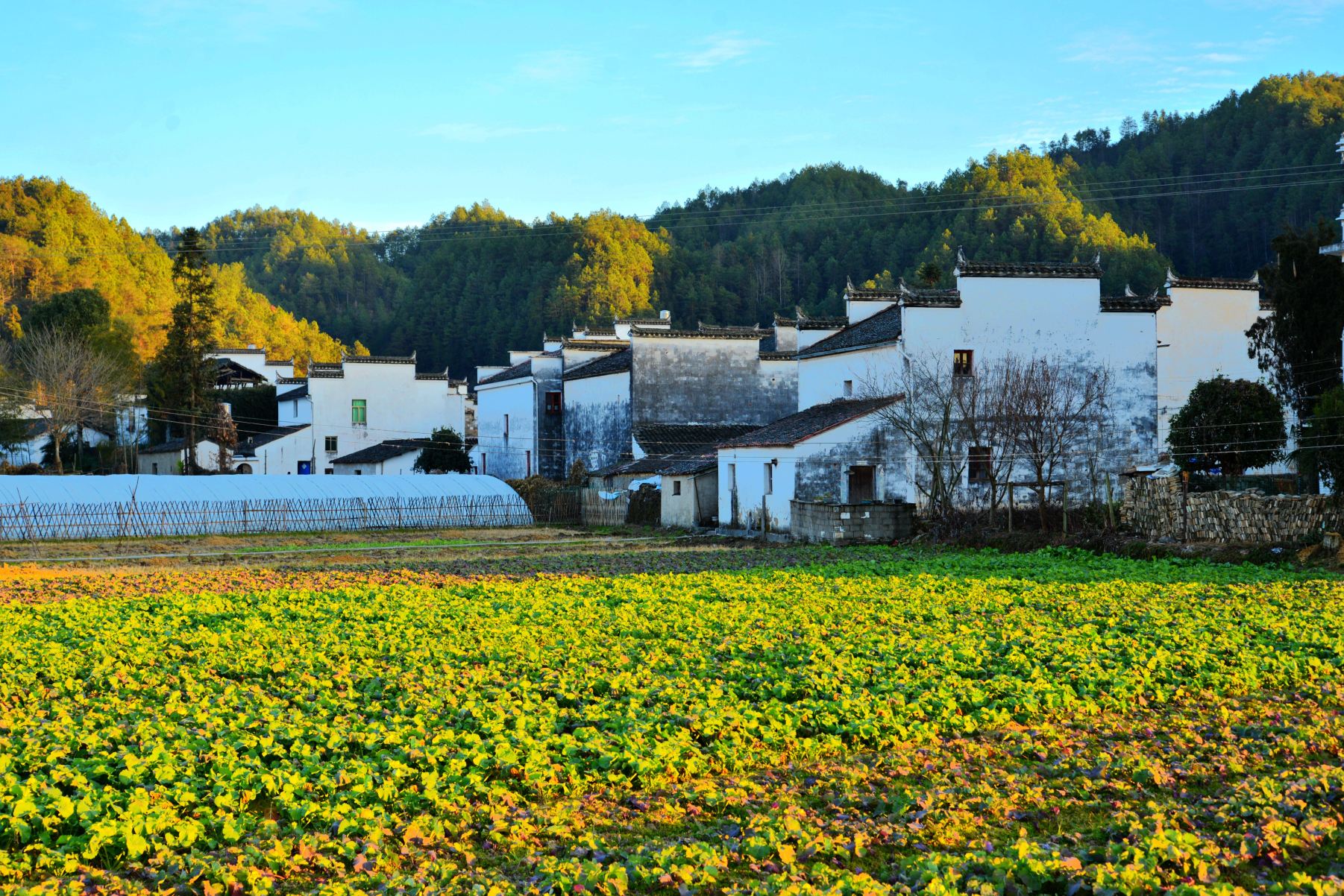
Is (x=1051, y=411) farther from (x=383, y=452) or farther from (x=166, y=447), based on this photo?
(x=166, y=447)

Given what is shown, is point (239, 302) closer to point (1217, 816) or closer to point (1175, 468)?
point (1175, 468)

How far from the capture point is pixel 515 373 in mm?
53812

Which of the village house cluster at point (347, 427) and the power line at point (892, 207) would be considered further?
the power line at point (892, 207)

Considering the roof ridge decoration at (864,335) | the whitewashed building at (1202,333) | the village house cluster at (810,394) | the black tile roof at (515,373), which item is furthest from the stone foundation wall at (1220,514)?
the black tile roof at (515,373)

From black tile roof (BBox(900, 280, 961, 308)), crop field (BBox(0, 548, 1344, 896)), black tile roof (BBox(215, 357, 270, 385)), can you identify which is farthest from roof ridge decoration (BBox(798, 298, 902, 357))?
black tile roof (BBox(215, 357, 270, 385))

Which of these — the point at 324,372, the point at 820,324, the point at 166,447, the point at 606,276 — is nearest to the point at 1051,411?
the point at 820,324

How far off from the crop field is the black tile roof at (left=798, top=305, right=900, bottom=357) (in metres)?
19.6

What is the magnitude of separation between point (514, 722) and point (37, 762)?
333cm

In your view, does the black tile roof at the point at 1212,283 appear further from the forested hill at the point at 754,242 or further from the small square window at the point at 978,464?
the forested hill at the point at 754,242

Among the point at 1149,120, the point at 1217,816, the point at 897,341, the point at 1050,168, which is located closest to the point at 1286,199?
the point at 1050,168

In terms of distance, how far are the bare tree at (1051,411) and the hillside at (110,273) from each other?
5383 cm

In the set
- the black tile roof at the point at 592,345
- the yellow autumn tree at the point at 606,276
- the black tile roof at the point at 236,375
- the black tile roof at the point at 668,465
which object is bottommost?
the black tile roof at the point at 668,465

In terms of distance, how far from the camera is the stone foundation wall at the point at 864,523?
2978cm

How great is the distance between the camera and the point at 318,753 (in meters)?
8.30
